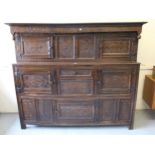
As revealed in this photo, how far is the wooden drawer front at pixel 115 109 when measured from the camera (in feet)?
7.81

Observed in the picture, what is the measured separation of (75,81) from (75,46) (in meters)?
0.46

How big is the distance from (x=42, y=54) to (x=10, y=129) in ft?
4.08

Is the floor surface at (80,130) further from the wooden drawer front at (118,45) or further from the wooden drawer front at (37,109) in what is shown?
the wooden drawer front at (118,45)

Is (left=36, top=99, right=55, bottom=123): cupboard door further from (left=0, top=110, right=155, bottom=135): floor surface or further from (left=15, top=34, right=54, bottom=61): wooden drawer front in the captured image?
(left=15, top=34, right=54, bottom=61): wooden drawer front

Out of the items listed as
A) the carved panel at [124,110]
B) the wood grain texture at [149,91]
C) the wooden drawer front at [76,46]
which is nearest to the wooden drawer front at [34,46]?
the wooden drawer front at [76,46]

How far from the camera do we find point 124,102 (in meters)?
2.39

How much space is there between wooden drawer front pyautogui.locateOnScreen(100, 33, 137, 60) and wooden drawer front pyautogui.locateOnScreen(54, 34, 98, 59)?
0.39 feet

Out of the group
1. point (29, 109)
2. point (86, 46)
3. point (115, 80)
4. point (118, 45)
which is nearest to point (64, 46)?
point (86, 46)

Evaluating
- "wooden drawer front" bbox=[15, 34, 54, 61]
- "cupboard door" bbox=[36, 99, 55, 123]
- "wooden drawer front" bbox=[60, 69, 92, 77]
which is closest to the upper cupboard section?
"wooden drawer front" bbox=[15, 34, 54, 61]

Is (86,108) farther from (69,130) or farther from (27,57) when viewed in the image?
(27,57)

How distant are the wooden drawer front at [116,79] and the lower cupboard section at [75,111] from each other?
0.47 ft
